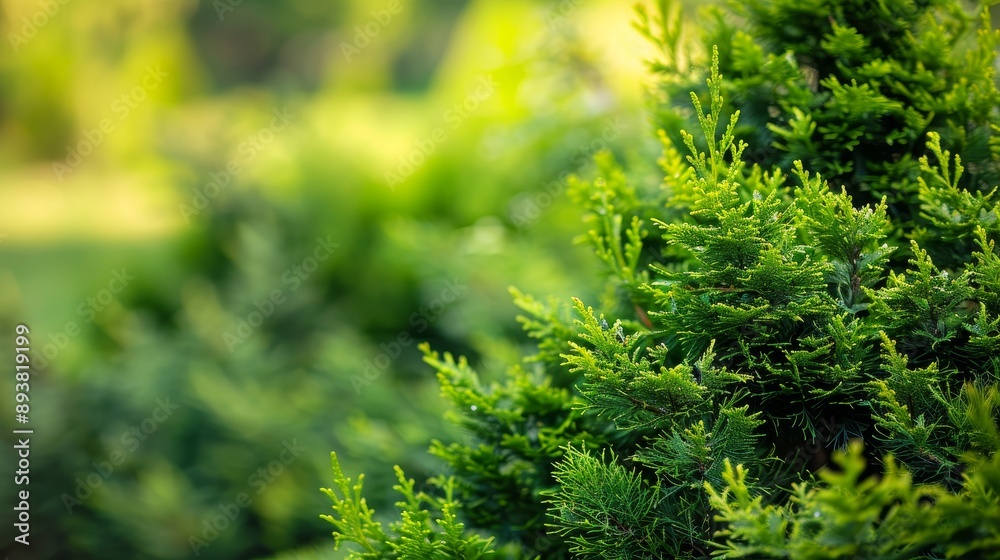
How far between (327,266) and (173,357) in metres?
1.10

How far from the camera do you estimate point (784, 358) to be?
1383mm

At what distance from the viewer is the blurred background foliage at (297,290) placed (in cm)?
310

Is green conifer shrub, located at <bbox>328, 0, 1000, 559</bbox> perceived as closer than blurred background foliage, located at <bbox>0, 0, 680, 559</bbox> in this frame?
Yes

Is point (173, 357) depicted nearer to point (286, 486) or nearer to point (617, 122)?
point (286, 486)

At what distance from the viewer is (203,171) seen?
4578 millimetres

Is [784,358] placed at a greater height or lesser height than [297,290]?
greater

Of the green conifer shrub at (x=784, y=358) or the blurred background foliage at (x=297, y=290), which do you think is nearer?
the green conifer shrub at (x=784, y=358)

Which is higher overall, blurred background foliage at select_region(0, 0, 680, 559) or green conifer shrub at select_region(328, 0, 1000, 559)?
green conifer shrub at select_region(328, 0, 1000, 559)

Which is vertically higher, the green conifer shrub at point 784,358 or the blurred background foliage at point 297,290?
the green conifer shrub at point 784,358

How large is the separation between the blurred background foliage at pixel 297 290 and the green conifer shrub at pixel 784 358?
48cm

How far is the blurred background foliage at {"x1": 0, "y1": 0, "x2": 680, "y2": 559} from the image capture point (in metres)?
3.10

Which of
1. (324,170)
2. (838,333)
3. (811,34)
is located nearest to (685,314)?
(838,333)

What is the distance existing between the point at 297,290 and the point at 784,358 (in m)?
3.29

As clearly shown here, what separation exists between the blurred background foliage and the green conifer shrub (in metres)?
0.48
